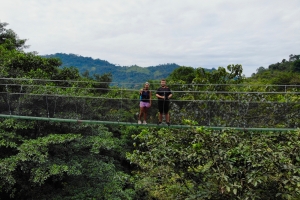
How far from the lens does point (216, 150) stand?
3516mm

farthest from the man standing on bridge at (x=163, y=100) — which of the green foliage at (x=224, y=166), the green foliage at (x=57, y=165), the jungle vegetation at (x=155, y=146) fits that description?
the green foliage at (x=57, y=165)

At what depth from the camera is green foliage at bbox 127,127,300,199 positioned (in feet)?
10.2

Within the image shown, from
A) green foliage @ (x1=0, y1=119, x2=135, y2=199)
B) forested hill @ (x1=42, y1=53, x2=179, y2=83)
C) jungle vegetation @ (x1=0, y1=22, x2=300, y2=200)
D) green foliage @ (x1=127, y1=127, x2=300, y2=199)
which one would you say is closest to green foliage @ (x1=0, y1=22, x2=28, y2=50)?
jungle vegetation @ (x1=0, y1=22, x2=300, y2=200)

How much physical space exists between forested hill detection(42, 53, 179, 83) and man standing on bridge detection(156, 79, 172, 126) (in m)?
52.2

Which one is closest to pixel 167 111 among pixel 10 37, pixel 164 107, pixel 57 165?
pixel 164 107

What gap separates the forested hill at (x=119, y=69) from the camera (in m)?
62.3

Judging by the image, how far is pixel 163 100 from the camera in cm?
519

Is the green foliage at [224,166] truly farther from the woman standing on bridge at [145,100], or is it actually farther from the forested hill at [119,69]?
the forested hill at [119,69]

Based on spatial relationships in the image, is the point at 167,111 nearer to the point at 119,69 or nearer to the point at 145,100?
the point at 145,100

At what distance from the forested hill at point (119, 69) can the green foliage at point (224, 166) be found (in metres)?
53.6

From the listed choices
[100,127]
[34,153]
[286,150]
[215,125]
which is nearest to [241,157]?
[286,150]

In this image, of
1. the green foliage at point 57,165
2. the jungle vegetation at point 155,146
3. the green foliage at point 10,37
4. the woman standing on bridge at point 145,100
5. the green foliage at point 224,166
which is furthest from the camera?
the green foliage at point 10,37

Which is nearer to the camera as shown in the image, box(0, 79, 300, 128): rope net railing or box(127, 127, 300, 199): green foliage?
box(127, 127, 300, 199): green foliage

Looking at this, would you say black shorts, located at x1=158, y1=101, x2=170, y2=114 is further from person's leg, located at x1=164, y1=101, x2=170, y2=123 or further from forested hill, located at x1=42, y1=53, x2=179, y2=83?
forested hill, located at x1=42, y1=53, x2=179, y2=83
